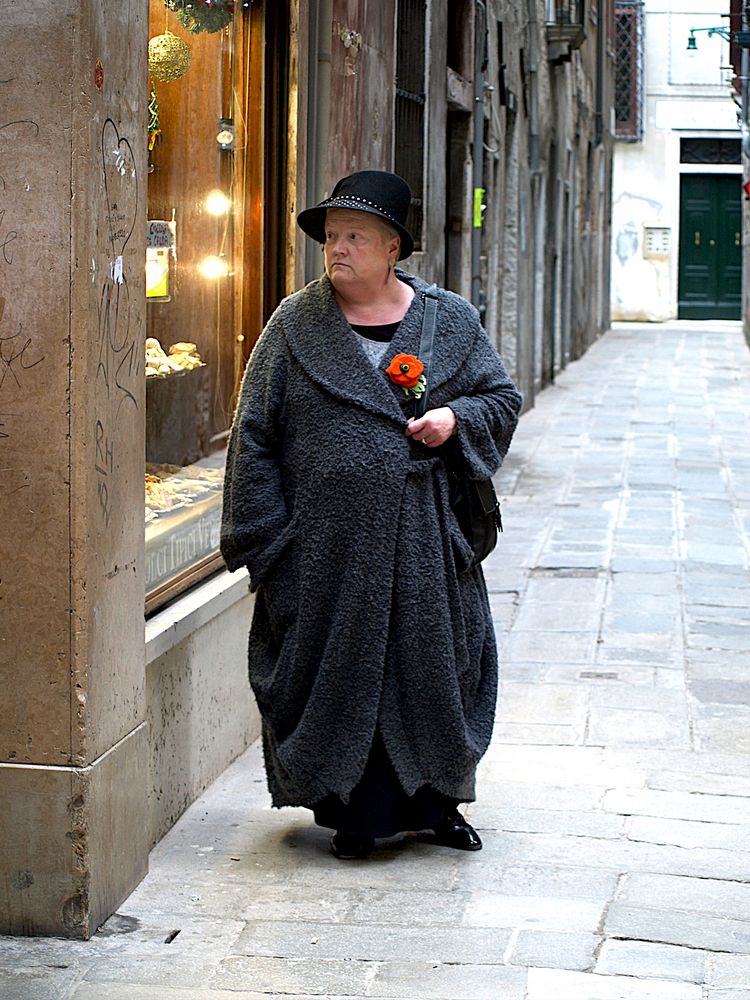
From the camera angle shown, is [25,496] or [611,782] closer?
[25,496]

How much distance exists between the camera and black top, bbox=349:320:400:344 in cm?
450

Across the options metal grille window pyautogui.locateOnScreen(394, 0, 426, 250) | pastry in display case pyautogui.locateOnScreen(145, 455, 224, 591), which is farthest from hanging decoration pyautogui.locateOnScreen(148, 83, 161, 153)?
metal grille window pyautogui.locateOnScreen(394, 0, 426, 250)

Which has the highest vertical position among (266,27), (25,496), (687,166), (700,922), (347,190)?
(687,166)

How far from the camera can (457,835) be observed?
4645mm

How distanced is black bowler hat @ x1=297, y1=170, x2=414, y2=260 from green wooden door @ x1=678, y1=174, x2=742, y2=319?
3230cm

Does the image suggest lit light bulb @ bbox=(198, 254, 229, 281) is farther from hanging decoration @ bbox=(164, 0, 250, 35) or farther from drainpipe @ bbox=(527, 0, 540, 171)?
drainpipe @ bbox=(527, 0, 540, 171)

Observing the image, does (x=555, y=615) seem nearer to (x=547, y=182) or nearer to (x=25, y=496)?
(x=25, y=496)

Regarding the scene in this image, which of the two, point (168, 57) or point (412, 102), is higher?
point (412, 102)

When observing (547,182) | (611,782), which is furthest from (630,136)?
(611,782)

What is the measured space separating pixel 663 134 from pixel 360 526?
106 ft

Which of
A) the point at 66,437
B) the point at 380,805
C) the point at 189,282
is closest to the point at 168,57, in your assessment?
the point at 189,282

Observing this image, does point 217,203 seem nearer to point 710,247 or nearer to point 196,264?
point 196,264

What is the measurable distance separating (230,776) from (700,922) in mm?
1769

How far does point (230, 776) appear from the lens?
5.34 meters
